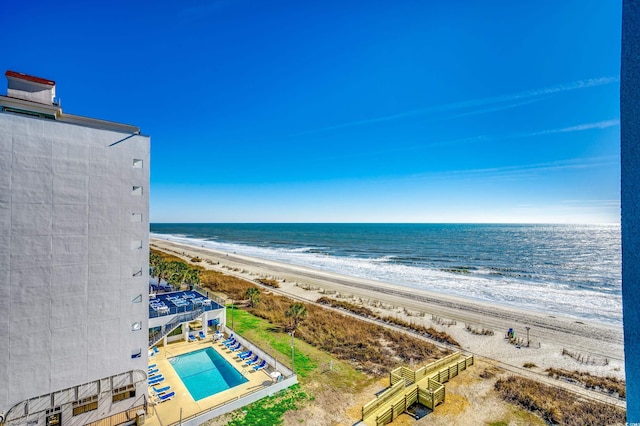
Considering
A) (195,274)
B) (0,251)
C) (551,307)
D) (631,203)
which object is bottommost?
(551,307)

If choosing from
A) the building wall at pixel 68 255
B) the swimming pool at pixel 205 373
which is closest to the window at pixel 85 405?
the building wall at pixel 68 255

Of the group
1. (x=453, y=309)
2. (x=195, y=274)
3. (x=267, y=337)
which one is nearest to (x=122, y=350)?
(x=267, y=337)

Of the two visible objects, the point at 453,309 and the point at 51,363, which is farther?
the point at 453,309

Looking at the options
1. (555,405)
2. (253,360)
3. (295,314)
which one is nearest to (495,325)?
(555,405)

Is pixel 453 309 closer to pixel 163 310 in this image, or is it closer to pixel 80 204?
pixel 163 310

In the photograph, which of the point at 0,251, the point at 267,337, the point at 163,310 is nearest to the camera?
the point at 0,251

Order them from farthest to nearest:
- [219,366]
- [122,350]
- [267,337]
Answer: [267,337]
[219,366]
[122,350]

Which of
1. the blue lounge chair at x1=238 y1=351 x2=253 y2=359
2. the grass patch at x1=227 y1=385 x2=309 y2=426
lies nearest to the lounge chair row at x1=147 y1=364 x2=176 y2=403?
the grass patch at x1=227 y1=385 x2=309 y2=426
